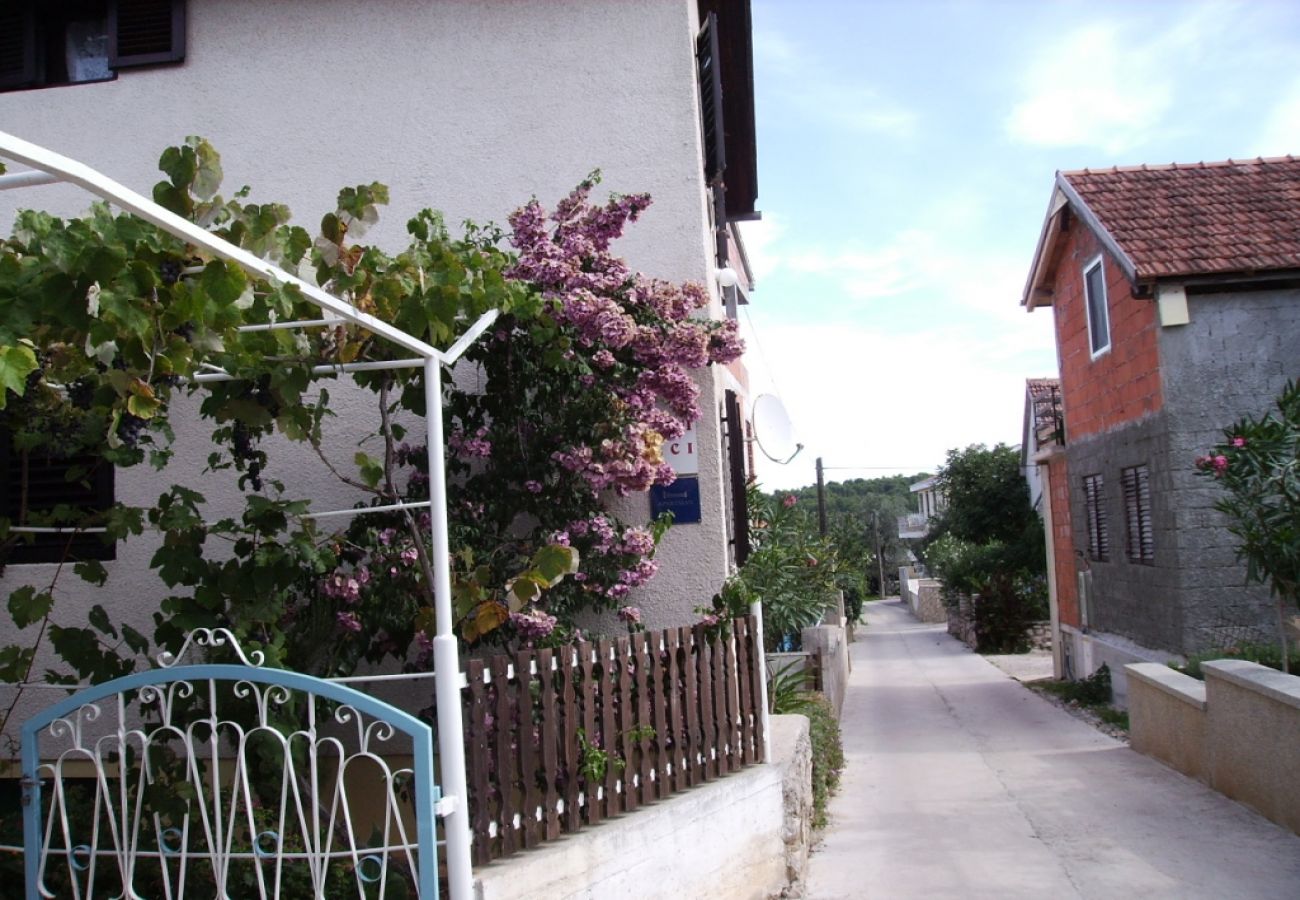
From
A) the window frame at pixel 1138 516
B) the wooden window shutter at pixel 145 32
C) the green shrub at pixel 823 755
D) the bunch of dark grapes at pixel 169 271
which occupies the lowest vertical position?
the green shrub at pixel 823 755

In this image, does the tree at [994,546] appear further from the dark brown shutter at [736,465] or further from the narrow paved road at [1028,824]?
the dark brown shutter at [736,465]

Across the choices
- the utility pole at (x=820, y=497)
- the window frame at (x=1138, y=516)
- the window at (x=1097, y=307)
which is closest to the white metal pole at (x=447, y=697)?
the window frame at (x=1138, y=516)

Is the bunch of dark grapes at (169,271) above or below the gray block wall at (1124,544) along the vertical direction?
above

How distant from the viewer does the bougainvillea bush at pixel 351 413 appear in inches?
138

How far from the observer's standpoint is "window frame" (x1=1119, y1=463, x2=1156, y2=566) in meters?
12.4

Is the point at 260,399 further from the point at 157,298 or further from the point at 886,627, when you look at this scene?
the point at 886,627

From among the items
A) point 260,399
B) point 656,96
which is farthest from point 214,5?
point 260,399

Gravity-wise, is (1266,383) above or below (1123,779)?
above

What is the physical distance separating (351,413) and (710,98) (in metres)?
3.38

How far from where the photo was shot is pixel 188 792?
169 inches

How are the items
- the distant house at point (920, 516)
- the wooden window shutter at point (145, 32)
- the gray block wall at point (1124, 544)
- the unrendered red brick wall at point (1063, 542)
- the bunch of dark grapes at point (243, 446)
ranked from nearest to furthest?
the bunch of dark grapes at point (243, 446)
the wooden window shutter at point (145, 32)
the gray block wall at point (1124, 544)
the unrendered red brick wall at point (1063, 542)
the distant house at point (920, 516)

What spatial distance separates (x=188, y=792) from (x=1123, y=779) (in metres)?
7.38

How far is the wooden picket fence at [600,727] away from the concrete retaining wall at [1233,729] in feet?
11.1

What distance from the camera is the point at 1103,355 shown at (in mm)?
13609
